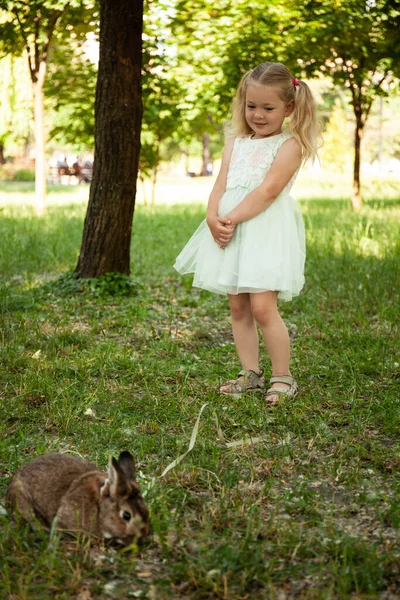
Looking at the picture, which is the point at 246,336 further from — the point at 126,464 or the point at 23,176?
the point at 23,176

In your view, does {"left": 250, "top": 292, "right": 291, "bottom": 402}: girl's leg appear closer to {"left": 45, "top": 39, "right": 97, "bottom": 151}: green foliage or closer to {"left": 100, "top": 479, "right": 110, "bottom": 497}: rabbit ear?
{"left": 100, "top": 479, "right": 110, "bottom": 497}: rabbit ear

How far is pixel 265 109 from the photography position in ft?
13.8

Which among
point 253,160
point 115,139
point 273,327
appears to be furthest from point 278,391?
point 115,139

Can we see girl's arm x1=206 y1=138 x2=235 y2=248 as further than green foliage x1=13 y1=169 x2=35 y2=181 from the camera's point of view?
No

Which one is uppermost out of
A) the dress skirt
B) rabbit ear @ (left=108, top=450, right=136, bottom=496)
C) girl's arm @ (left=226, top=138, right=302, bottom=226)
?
girl's arm @ (left=226, top=138, right=302, bottom=226)

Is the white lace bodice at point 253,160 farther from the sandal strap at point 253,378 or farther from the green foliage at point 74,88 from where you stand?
the green foliage at point 74,88

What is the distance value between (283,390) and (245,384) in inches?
10.5

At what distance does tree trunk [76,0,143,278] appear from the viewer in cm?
701

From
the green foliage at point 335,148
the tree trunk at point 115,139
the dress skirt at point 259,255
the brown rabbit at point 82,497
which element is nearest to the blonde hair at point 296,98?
the dress skirt at point 259,255

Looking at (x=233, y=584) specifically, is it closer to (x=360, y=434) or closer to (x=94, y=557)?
(x=94, y=557)

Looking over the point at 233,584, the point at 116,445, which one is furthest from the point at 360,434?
the point at 233,584

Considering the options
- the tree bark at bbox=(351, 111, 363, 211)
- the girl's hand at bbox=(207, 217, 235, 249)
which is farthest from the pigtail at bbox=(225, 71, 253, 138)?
the tree bark at bbox=(351, 111, 363, 211)

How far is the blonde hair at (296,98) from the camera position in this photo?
4.14 meters

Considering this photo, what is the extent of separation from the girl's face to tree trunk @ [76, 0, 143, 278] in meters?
3.06
